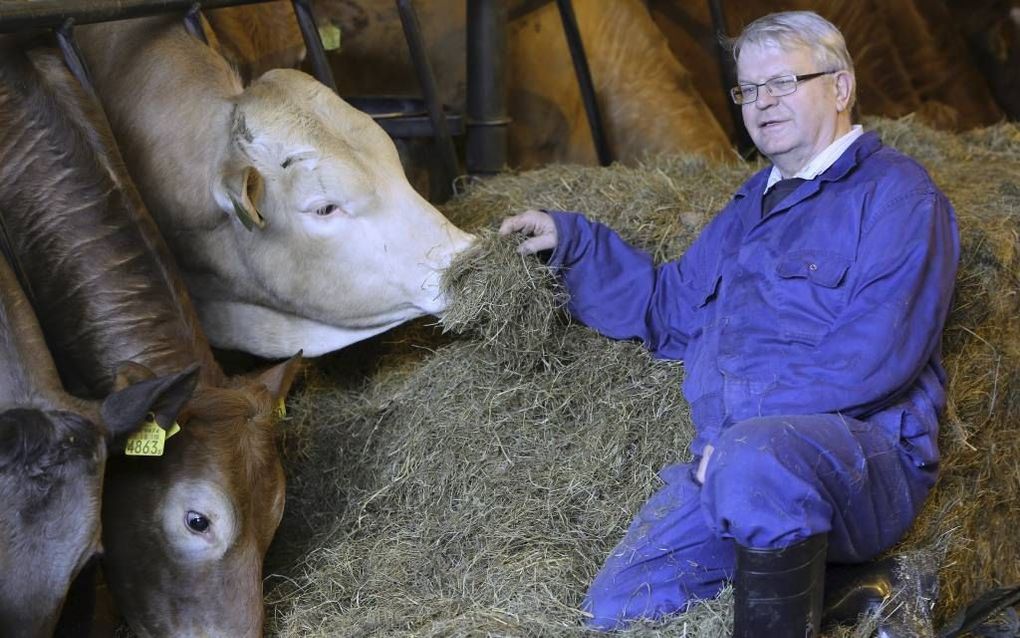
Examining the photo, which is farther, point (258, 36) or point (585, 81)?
point (585, 81)

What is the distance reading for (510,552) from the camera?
354 centimetres

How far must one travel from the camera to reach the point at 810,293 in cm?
322

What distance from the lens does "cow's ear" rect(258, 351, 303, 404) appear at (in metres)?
3.66

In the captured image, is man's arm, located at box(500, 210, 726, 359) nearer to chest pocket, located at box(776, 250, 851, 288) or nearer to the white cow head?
the white cow head

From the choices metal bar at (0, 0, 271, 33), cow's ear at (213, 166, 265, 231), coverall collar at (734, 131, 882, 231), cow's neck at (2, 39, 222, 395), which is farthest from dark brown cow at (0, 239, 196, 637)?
coverall collar at (734, 131, 882, 231)

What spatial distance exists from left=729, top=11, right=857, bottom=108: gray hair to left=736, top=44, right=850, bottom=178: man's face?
20 millimetres

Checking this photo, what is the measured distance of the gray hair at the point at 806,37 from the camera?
3.41 m

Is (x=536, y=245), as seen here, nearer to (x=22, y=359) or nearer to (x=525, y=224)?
(x=525, y=224)

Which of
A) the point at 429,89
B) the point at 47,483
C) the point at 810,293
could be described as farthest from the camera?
the point at 429,89

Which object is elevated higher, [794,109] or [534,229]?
[794,109]

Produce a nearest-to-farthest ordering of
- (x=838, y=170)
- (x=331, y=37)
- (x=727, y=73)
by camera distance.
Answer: (x=838, y=170) → (x=331, y=37) → (x=727, y=73)

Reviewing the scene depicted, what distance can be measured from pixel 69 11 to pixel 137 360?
1.22 meters

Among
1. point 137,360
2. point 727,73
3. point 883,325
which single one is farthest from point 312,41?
point 883,325

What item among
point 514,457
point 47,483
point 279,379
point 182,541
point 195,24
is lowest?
point 514,457
